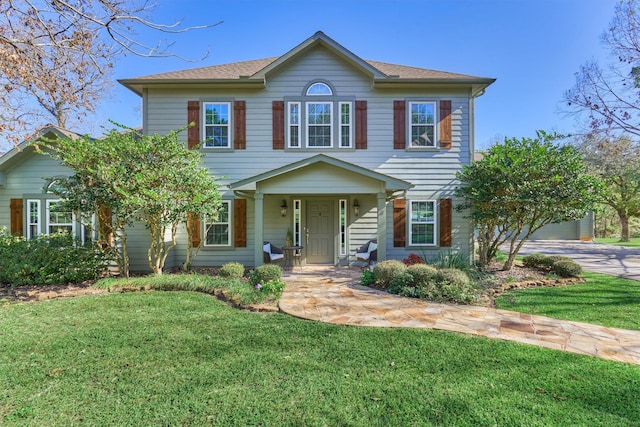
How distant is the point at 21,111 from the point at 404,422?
25.3 feet

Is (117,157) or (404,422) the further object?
(117,157)

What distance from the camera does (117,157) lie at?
6.78 m

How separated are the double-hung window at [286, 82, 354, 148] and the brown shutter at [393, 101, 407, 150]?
1340 millimetres

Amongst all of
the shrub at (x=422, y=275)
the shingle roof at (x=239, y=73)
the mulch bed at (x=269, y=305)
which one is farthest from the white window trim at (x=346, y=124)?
the mulch bed at (x=269, y=305)

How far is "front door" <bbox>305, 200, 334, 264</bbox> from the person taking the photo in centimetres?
970

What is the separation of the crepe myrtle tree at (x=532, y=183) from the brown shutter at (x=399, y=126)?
90.8 inches

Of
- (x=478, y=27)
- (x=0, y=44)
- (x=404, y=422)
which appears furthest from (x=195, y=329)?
(x=478, y=27)

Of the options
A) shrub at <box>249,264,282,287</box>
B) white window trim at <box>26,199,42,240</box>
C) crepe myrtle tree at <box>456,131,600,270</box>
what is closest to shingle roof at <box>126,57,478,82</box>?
crepe myrtle tree at <box>456,131,600,270</box>

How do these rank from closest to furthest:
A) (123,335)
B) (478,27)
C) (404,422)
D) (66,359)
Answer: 1. (404,422)
2. (66,359)
3. (123,335)
4. (478,27)

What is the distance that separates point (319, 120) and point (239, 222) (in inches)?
159

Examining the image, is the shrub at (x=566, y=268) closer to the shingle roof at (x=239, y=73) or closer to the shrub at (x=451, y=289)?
the shrub at (x=451, y=289)

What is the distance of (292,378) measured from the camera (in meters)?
3.12

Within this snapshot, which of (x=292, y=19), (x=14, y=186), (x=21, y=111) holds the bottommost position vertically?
(x=14, y=186)

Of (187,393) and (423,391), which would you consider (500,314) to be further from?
(187,393)
